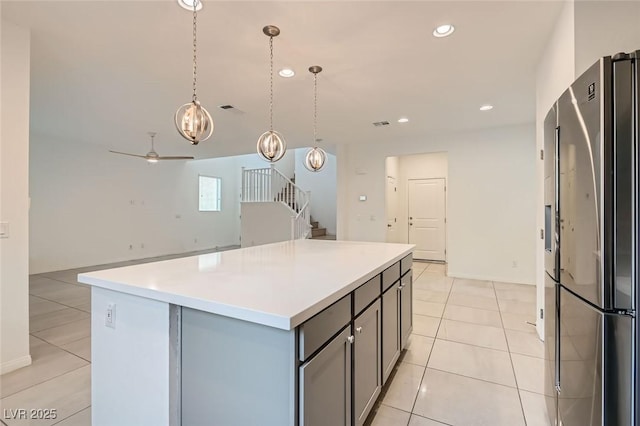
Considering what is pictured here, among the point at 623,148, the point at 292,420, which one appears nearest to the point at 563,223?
the point at 623,148

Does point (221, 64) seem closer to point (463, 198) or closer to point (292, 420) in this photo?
point (292, 420)

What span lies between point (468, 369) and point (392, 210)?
4710 mm

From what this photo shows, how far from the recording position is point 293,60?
9.37 ft

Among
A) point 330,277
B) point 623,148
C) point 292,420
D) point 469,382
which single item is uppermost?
point 623,148

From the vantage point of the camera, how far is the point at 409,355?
2668mm

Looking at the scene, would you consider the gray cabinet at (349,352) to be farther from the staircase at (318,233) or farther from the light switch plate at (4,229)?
the staircase at (318,233)

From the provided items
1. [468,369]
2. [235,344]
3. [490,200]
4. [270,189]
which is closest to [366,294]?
[235,344]

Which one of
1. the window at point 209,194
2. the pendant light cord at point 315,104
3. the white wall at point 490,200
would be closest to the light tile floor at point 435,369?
the white wall at point 490,200

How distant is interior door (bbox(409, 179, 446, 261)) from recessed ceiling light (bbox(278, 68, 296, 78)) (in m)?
5.04

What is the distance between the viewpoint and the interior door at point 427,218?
23.4ft

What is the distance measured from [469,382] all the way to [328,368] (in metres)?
1.57

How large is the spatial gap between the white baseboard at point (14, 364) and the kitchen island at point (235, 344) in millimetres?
1411

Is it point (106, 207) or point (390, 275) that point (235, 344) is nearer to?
point (390, 275)

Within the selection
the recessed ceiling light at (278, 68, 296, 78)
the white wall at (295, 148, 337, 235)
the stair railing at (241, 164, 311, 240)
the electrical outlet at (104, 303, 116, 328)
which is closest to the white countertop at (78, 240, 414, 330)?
the electrical outlet at (104, 303, 116, 328)
